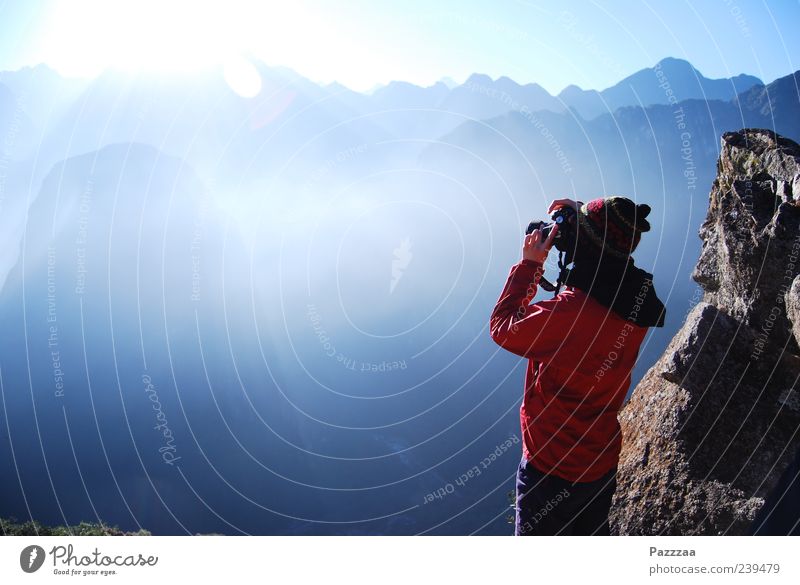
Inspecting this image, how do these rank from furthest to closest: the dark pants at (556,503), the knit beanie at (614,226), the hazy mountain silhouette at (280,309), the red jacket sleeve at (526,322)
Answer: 1. the hazy mountain silhouette at (280,309)
2. the dark pants at (556,503)
3. the knit beanie at (614,226)
4. the red jacket sleeve at (526,322)

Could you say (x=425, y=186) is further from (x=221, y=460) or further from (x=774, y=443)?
(x=774, y=443)

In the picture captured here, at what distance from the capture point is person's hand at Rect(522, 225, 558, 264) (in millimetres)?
3676

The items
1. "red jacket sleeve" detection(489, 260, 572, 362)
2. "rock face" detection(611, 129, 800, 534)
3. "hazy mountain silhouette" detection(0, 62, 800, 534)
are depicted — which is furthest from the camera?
"hazy mountain silhouette" detection(0, 62, 800, 534)

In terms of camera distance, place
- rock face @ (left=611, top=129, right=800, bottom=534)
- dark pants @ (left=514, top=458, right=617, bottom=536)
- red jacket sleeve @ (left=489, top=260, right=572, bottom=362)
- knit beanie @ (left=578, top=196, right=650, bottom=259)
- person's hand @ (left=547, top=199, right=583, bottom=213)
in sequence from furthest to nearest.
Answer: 1. rock face @ (left=611, top=129, right=800, bottom=534)
2. person's hand @ (left=547, top=199, right=583, bottom=213)
3. dark pants @ (left=514, top=458, right=617, bottom=536)
4. knit beanie @ (left=578, top=196, right=650, bottom=259)
5. red jacket sleeve @ (left=489, top=260, right=572, bottom=362)

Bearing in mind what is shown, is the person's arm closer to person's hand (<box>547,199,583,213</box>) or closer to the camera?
the camera

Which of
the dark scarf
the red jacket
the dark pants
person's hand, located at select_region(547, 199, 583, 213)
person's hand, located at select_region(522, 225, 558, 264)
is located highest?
person's hand, located at select_region(547, 199, 583, 213)

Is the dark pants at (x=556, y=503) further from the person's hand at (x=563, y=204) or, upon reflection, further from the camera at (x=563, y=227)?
the person's hand at (x=563, y=204)

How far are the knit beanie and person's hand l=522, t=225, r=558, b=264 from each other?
0.21m

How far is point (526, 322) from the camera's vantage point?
3.35m

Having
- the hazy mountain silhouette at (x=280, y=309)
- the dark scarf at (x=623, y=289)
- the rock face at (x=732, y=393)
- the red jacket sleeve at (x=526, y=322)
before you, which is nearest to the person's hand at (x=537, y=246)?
the red jacket sleeve at (x=526, y=322)

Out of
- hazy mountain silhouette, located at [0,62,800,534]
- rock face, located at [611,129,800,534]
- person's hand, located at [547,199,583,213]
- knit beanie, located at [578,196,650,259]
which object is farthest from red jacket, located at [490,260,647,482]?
hazy mountain silhouette, located at [0,62,800,534]

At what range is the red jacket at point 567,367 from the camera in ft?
11.2

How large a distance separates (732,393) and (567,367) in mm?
3128

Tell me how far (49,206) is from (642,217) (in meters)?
107
